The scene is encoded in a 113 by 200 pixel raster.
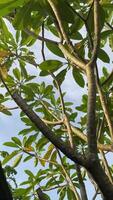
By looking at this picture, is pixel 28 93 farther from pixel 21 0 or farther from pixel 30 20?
pixel 21 0

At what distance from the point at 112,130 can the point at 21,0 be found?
574 millimetres

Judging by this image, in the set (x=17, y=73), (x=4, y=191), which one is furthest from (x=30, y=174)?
(x=4, y=191)

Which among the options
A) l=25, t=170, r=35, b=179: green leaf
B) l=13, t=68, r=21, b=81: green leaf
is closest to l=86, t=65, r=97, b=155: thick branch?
l=13, t=68, r=21, b=81: green leaf

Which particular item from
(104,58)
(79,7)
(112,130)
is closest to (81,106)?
(104,58)

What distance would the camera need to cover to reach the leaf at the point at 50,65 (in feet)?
7.64

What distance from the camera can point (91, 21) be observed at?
6.50 feet

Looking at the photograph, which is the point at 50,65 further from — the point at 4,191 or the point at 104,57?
the point at 4,191

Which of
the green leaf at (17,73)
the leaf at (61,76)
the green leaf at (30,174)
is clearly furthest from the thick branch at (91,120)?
the green leaf at (30,174)

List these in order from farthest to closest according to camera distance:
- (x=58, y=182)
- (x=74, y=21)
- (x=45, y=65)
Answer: (x=58, y=182) → (x=45, y=65) → (x=74, y=21)

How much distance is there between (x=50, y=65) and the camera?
92.7 inches

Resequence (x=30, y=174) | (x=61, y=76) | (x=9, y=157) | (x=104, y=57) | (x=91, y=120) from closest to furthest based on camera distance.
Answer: (x=91, y=120) < (x=104, y=57) < (x=61, y=76) < (x=9, y=157) < (x=30, y=174)

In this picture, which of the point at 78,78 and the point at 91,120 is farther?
the point at 78,78

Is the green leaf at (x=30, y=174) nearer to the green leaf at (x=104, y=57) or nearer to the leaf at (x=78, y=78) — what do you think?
the leaf at (x=78, y=78)

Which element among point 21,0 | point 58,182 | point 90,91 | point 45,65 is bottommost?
point 58,182
